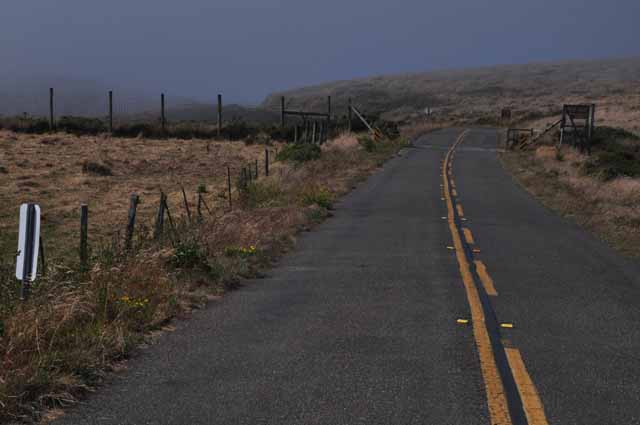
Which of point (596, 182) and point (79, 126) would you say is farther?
point (79, 126)

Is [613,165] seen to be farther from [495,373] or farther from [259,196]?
[495,373]

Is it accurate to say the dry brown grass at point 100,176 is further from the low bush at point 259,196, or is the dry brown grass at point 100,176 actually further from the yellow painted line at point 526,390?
the yellow painted line at point 526,390

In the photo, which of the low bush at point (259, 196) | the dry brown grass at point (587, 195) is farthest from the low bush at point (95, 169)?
the dry brown grass at point (587, 195)

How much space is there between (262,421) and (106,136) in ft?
146

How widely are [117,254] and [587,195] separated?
1546 cm

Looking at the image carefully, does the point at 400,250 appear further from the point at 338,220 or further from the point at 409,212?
the point at 409,212

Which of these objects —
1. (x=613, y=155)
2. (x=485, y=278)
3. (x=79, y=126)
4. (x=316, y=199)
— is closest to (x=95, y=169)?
(x=316, y=199)

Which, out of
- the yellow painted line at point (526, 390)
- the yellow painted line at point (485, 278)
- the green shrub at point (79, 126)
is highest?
the green shrub at point (79, 126)

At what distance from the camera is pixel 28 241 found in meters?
6.38

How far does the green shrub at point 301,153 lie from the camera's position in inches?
1153

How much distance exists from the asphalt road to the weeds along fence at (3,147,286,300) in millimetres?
1892

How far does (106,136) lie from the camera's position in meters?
46.8

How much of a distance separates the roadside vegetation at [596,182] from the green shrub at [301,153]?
8.28 m

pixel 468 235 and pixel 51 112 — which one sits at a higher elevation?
pixel 51 112
